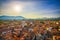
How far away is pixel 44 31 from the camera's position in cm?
219

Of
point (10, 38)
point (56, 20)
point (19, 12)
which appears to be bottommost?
point (10, 38)

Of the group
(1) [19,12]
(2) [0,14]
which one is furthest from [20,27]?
(2) [0,14]

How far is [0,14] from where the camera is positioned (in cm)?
217

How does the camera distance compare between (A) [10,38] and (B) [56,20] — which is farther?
(B) [56,20]

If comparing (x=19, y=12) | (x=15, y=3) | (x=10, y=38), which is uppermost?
(x=15, y=3)

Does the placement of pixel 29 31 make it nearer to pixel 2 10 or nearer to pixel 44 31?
pixel 44 31

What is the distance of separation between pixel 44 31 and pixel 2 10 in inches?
34.7

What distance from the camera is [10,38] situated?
2113mm

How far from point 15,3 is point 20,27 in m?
0.47

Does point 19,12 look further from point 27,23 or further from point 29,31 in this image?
point 29,31

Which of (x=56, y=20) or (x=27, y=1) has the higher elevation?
(x=27, y=1)

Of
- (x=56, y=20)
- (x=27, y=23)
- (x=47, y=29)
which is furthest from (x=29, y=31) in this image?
(x=56, y=20)

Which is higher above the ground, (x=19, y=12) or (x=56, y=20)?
(x=19, y=12)

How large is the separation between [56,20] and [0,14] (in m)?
1.08
